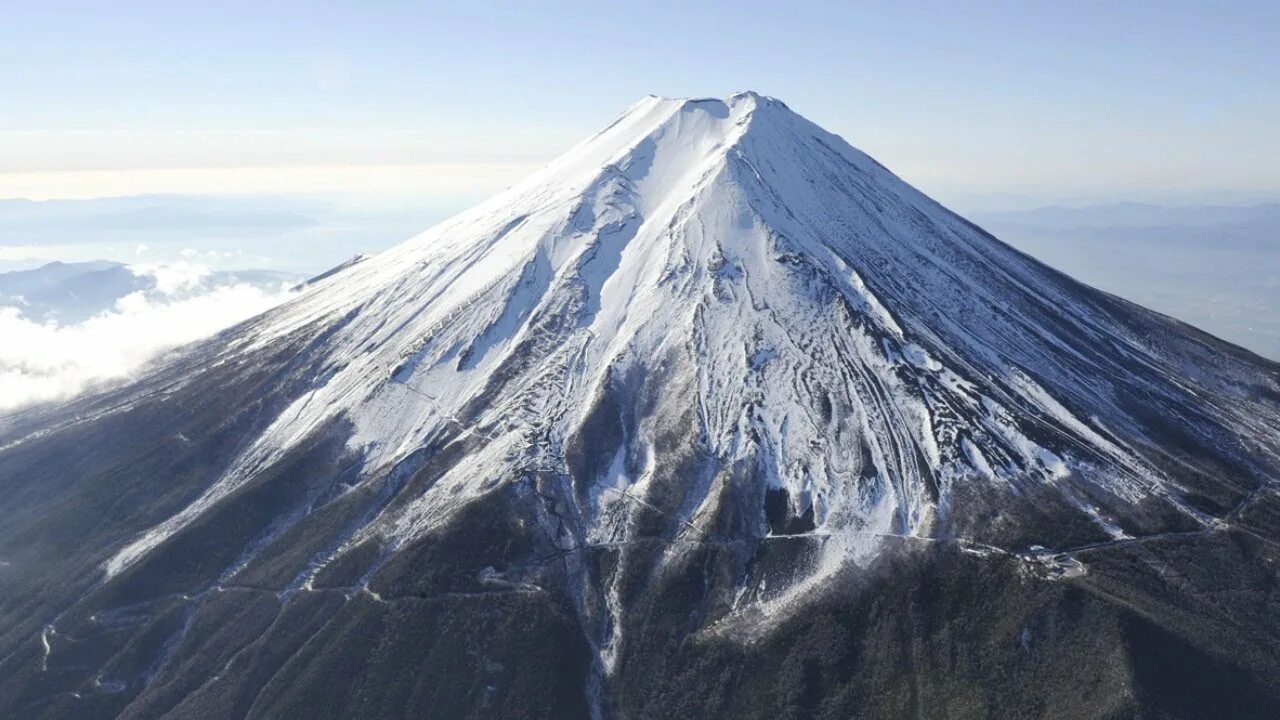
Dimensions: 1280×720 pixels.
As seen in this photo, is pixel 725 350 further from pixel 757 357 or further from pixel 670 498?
pixel 670 498

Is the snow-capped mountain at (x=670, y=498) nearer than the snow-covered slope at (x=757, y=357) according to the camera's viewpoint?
Yes

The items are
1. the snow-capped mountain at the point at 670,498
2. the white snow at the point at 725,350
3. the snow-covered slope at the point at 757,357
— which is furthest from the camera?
the white snow at the point at 725,350

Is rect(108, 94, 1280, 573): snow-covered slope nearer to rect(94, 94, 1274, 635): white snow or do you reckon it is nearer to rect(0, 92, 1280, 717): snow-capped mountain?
rect(94, 94, 1274, 635): white snow

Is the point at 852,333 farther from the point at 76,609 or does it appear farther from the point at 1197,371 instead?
the point at 76,609

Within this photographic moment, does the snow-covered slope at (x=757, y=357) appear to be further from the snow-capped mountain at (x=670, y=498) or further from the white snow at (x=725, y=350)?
the snow-capped mountain at (x=670, y=498)

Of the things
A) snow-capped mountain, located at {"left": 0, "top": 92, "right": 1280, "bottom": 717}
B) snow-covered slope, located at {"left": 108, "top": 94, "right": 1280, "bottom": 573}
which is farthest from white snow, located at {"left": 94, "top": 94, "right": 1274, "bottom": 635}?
snow-capped mountain, located at {"left": 0, "top": 92, "right": 1280, "bottom": 717}

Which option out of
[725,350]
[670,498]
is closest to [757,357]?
[725,350]

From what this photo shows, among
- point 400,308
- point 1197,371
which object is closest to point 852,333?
point 1197,371

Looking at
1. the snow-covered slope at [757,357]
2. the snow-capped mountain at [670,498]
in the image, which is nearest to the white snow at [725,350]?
the snow-covered slope at [757,357]

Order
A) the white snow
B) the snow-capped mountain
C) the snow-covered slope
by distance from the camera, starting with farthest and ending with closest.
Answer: the white snow, the snow-covered slope, the snow-capped mountain
